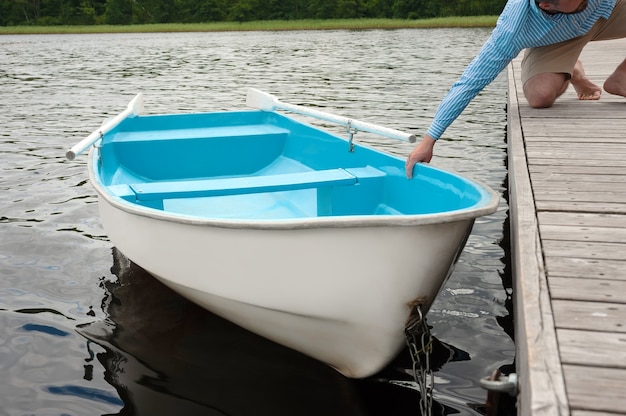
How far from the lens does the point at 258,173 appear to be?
5.31 m

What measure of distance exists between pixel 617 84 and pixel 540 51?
828 mm

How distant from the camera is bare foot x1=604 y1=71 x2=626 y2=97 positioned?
5.16 m

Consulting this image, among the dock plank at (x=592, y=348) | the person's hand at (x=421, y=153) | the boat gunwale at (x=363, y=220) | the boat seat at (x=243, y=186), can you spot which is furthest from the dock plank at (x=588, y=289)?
the boat seat at (x=243, y=186)

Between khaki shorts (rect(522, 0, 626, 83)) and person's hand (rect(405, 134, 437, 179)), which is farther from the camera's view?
khaki shorts (rect(522, 0, 626, 83))

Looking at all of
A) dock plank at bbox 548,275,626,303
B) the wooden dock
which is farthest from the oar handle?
dock plank at bbox 548,275,626,303

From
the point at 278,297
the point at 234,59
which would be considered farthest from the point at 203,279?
the point at 234,59

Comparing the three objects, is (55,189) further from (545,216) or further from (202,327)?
(545,216)

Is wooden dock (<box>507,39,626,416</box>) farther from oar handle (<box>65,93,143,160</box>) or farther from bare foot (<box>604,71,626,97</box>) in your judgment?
oar handle (<box>65,93,143,160</box>)

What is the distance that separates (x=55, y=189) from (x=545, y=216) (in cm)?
514

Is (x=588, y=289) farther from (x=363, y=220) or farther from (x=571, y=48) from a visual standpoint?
(x=571, y=48)

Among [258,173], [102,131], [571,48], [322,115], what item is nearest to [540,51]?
[571,48]

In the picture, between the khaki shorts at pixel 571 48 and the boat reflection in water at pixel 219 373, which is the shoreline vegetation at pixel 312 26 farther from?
the boat reflection in water at pixel 219 373

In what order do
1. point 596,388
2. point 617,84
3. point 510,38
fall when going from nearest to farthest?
point 596,388 < point 510,38 < point 617,84

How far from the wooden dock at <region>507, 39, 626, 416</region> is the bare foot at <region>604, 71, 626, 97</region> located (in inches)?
22.4
